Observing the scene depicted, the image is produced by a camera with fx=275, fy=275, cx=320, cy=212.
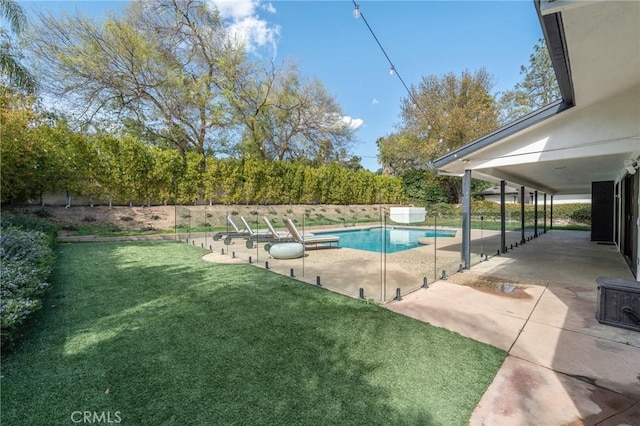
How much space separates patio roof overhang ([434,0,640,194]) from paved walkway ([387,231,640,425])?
8.21ft

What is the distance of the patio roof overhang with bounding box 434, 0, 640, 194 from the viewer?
2.38 m

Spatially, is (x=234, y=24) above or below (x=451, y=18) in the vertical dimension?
above

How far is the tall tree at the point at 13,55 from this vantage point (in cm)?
796

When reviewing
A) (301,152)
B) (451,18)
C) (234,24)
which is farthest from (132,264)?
(301,152)

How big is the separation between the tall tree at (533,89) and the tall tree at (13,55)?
86.3 ft

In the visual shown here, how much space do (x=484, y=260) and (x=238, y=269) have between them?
245 inches

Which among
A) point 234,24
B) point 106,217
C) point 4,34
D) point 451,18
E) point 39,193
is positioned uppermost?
point 234,24

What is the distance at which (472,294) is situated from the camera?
14.6 feet

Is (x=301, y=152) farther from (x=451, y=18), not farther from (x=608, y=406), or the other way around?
(x=608, y=406)

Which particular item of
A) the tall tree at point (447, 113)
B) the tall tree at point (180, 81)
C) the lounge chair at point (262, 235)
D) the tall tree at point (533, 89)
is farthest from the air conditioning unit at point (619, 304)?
the tall tree at point (533, 89)
